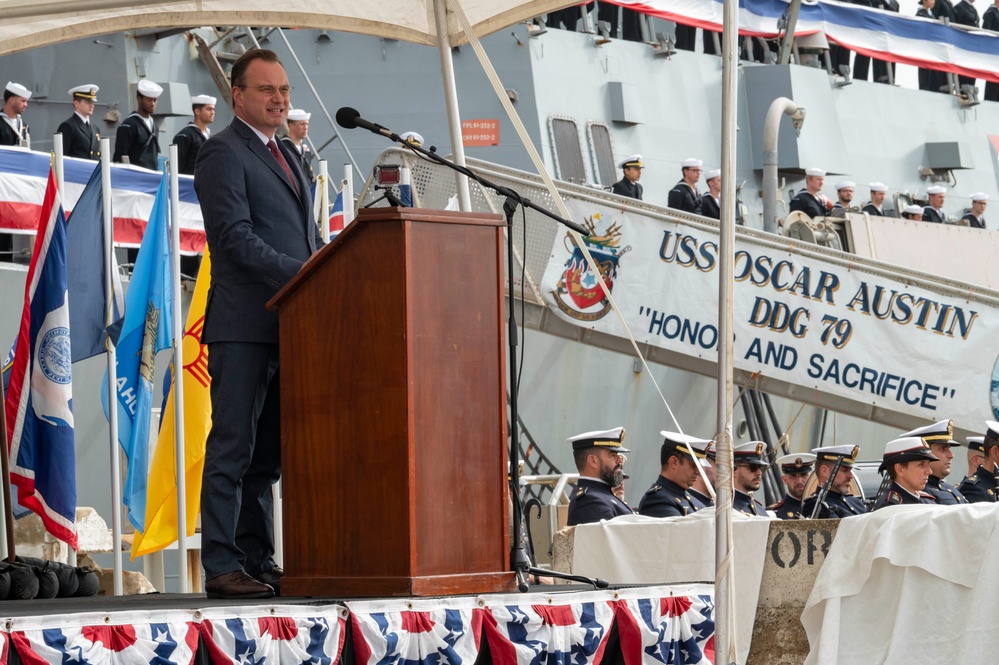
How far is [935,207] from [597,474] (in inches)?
473

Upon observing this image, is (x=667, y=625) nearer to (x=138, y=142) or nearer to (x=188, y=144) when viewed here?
(x=188, y=144)

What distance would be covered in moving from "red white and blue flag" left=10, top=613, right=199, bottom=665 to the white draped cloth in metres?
2.64

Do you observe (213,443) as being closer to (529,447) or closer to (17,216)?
(17,216)

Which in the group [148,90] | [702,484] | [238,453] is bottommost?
[702,484]

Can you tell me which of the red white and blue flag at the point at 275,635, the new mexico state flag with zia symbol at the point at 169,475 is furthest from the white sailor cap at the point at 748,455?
the red white and blue flag at the point at 275,635

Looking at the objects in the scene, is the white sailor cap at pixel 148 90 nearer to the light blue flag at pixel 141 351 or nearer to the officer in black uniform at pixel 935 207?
the light blue flag at pixel 141 351

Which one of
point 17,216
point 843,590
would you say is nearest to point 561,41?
point 17,216

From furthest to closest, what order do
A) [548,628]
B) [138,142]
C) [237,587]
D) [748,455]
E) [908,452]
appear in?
[138,142] → [748,455] → [908,452] → [237,587] → [548,628]

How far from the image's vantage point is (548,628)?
13.1 feet

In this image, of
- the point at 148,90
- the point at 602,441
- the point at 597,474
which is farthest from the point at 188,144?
the point at 597,474

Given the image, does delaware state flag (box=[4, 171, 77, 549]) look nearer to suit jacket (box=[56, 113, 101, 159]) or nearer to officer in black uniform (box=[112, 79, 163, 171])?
suit jacket (box=[56, 113, 101, 159])

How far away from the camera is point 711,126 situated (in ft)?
59.3

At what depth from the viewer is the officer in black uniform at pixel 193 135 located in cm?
1140

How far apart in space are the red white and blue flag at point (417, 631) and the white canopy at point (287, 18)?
119 inches
